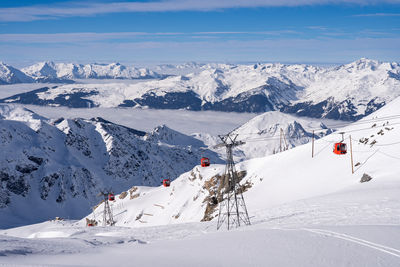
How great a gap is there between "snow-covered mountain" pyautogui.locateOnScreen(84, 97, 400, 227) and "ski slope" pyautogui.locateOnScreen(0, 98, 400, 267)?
0.21m

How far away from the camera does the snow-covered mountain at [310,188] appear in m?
34.8

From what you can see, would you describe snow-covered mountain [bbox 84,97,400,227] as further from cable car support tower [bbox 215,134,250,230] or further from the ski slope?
cable car support tower [bbox 215,134,250,230]

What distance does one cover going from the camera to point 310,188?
58688 mm

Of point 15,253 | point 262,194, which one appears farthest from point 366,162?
point 15,253

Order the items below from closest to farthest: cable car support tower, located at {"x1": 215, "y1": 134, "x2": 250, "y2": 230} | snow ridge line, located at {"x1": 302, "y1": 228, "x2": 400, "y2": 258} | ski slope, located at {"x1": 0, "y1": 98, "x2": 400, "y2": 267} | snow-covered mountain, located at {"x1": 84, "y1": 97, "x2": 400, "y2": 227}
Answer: snow ridge line, located at {"x1": 302, "y1": 228, "x2": 400, "y2": 258}
ski slope, located at {"x1": 0, "y1": 98, "x2": 400, "y2": 267}
snow-covered mountain, located at {"x1": 84, "y1": 97, "x2": 400, "y2": 227}
cable car support tower, located at {"x1": 215, "y1": 134, "x2": 250, "y2": 230}

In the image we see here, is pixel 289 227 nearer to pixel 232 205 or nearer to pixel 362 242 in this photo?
pixel 362 242

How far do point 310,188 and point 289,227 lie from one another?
104 feet

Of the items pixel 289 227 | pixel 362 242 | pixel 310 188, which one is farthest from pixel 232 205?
pixel 362 242

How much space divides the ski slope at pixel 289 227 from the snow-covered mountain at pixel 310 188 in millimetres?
206

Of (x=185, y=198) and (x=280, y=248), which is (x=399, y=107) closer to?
(x=185, y=198)

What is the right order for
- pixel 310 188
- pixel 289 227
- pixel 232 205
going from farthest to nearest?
pixel 310 188 < pixel 232 205 < pixel 289 227

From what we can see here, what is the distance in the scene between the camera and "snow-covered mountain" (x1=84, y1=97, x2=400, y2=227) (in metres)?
34.8

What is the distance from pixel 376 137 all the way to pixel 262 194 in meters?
24.2

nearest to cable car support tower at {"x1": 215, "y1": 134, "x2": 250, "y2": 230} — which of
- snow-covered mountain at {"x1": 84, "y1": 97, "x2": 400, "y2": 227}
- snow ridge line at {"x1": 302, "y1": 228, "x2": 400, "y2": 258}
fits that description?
snow-covered mountain at {"x1": 84, "y1": 97, "x2": 400, "y2": 227}
